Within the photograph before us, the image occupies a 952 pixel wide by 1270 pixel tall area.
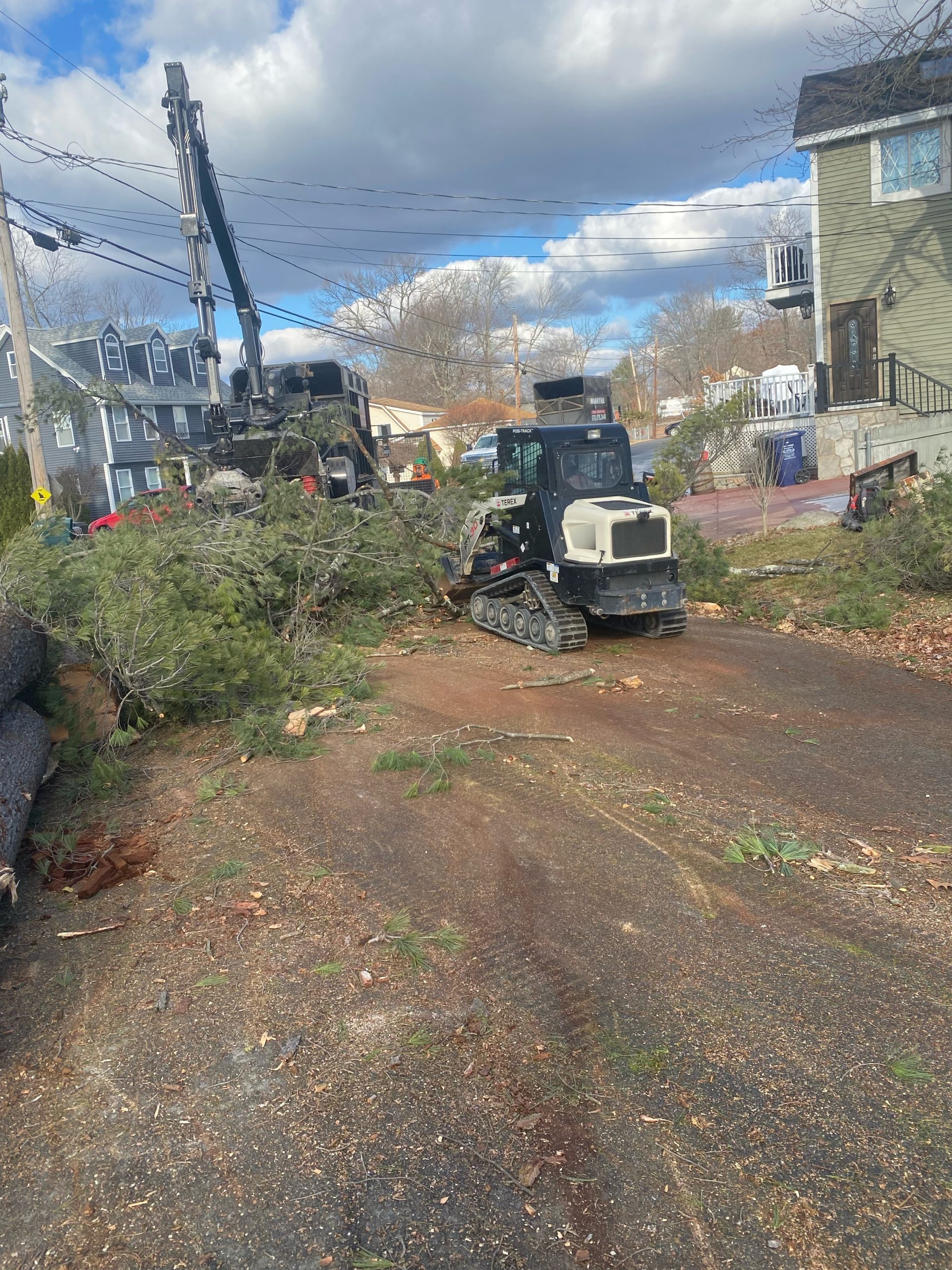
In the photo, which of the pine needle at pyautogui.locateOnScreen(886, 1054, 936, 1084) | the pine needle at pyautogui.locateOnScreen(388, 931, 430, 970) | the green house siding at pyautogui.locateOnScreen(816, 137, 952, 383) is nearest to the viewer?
the pine needle at pyautogui.locateOnScreen(886, 1054, 936, 1084)

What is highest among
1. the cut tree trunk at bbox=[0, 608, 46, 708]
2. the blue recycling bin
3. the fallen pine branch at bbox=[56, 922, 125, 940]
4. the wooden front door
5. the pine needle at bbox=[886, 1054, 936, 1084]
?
the wooden front door

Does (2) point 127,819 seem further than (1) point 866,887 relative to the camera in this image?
Yes

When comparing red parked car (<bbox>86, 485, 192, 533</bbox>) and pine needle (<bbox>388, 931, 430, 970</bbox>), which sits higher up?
red parked car (<bbox>86, 485, 192, 533</bbox>)

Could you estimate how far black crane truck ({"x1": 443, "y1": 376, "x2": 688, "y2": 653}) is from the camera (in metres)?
10.1

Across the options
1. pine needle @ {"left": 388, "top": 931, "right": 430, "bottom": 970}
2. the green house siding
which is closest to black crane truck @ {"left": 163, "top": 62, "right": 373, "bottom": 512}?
pine needle @ {"left": 388, "top": 931, "right": 430, "bottom": 970}

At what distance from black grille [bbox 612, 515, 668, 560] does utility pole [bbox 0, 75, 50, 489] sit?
11.8 m

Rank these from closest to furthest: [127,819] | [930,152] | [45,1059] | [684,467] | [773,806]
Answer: [45,1059] < [773,806] < [127,819] < [684,467] < [930,152]

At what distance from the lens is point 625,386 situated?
79500mm

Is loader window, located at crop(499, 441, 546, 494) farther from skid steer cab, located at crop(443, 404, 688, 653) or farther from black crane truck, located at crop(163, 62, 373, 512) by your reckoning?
black crane truck, located at crop(163, 62, 373, 512)

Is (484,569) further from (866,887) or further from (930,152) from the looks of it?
(930,152)

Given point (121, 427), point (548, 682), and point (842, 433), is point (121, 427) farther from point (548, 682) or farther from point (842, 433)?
point (548, 682)

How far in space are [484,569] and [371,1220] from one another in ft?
32.1

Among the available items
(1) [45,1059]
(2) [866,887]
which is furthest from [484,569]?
(1) [45,1059]

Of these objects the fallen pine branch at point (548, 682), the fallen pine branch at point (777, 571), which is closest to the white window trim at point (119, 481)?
the fallen pine branch at point (777, 571)
